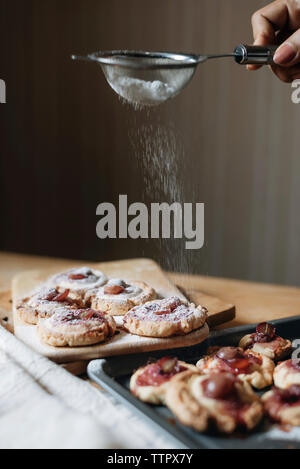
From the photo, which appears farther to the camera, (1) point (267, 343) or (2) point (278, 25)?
(2) point (278, 25)

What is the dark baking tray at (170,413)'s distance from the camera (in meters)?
0.97

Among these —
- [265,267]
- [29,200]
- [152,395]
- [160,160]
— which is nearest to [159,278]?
[160,160]

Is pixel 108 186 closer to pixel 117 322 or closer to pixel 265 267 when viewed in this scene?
pixel 265 267

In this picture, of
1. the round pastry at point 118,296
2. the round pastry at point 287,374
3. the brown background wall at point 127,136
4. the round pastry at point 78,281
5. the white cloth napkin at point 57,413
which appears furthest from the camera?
the brown background wall at point 127,136

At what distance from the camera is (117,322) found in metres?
1.55

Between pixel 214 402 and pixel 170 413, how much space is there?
119mm

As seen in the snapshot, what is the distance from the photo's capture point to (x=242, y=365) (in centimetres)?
124

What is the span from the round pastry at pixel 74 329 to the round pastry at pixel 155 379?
178mm

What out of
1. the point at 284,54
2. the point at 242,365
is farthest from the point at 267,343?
the point at 284,54

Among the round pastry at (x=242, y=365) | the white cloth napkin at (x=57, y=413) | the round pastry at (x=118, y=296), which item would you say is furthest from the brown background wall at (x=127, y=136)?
the white cloth napkin at (x=57, y=413)

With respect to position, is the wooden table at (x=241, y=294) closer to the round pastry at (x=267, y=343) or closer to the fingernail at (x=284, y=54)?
the round pastry at (x=267, y=343)

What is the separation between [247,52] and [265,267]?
249cm

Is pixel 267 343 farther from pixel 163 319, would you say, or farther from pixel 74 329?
pixel 74 329

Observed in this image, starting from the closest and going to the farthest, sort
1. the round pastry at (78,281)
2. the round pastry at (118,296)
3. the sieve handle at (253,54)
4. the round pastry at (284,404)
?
1. the round pastry at (284,404)
2. the sieve handle at (253,54)
3. the round pastry at (118,296)
4. the round pastry at (78,281)
